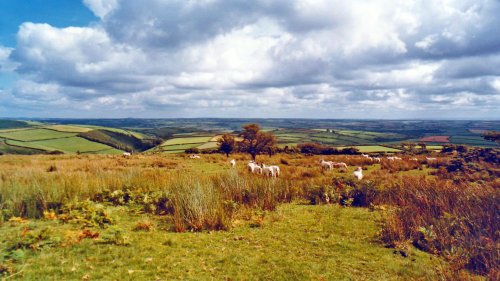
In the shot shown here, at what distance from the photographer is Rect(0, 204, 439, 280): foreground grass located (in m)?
5.86

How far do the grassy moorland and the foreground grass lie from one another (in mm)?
25

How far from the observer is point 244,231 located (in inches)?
338

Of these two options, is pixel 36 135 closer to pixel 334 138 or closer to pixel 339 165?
pixel 339 165

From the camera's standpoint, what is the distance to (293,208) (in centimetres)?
1145

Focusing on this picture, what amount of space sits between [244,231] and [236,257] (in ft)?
6.12

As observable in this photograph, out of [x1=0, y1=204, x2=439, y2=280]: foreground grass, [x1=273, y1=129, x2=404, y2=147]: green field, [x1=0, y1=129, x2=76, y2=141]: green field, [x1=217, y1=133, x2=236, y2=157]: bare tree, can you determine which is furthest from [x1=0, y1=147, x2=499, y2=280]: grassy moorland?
[x1=0, y1=129, x2=76, y2=141]: green field

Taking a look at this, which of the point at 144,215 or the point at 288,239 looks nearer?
the point at 288,239

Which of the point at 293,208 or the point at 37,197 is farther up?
the point at 37,197

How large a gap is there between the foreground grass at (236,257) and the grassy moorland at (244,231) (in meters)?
0.03

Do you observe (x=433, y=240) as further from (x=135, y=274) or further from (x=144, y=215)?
(x=144, y=215)

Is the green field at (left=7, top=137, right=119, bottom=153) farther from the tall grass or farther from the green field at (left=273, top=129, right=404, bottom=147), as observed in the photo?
the tall grass

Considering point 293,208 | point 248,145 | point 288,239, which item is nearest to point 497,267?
point 288,239

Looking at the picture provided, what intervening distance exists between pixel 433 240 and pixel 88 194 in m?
11.5

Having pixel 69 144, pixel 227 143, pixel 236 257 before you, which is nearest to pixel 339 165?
pixel 227 143
